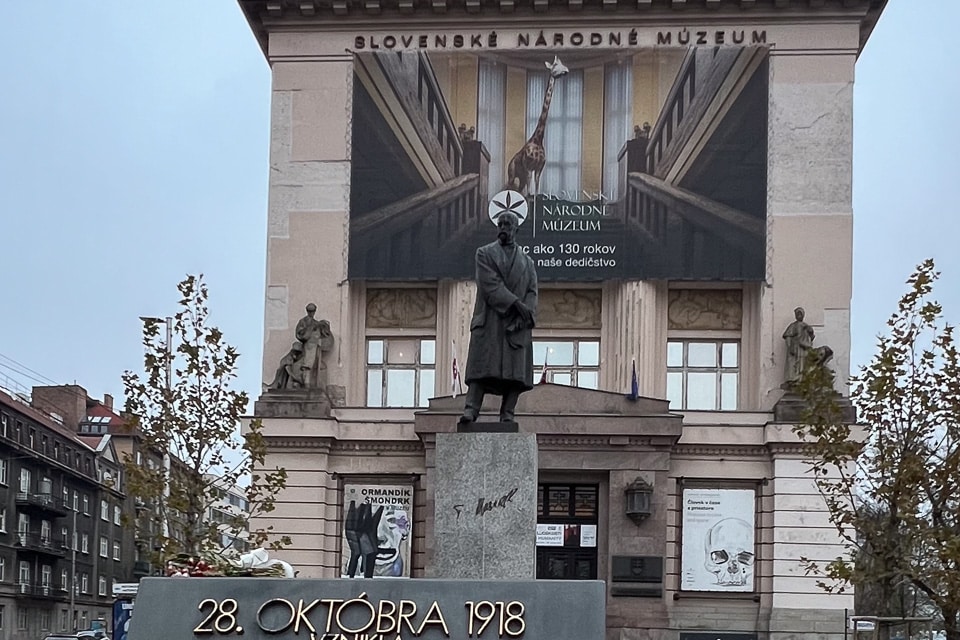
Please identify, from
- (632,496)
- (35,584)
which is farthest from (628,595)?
(35,584)

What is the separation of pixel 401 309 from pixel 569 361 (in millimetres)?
4650

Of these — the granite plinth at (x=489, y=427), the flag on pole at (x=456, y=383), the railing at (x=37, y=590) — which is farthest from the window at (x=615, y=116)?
the railing at (x=37, y=590)

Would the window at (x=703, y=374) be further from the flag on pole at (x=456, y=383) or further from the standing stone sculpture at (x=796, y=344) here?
the flag on pole at (x=456, y=383)

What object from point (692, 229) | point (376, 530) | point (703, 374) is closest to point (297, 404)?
point (376, 530)

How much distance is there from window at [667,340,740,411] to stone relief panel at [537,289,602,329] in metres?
2.18

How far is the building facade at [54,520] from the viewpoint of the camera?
7350 cm

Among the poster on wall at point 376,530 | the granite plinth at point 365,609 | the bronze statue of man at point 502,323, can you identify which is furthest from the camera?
the poster on wall at point 376,530

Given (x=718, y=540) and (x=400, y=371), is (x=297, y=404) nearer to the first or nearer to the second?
(x=400, y=371)

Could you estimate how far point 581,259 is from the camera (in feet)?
128

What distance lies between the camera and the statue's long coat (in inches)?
779

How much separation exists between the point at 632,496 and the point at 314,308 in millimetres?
9440

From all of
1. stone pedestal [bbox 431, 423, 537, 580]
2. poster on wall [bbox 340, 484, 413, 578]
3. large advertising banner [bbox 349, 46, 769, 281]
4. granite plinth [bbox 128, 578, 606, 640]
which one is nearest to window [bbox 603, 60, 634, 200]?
large advertising banner [bbox 349, 46, 769, 281]

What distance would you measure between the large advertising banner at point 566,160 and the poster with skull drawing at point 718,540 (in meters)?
5.57

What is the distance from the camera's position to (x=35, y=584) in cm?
7712
